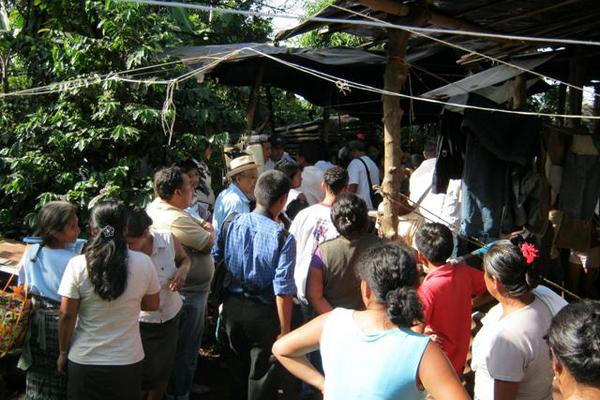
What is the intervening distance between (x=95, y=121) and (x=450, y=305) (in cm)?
362

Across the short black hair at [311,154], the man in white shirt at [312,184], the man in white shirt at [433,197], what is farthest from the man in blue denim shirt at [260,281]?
the short black hair at [311,154]

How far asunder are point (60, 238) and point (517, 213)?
9.76ft

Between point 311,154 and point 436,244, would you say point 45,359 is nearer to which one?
point 436,244

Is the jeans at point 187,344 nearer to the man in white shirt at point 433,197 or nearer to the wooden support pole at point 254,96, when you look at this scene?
the man in white shirt at point 433,197

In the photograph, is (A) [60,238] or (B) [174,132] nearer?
(A) [60,238]

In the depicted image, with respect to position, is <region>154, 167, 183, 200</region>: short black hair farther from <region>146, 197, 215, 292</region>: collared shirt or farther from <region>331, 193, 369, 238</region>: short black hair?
<region>331, 193, 369, 238</region>: short black hair

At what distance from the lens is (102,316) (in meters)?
2.77

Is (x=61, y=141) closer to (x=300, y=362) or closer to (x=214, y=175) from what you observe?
(x=214, y=175)

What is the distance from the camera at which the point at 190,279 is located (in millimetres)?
3781

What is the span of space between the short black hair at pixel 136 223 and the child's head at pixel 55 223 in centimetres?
32

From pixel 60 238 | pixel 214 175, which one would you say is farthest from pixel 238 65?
pixel 60 238

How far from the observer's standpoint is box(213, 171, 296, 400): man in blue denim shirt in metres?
3.27

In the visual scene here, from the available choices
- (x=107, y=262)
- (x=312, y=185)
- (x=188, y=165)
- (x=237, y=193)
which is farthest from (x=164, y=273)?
(x=312, y=185)

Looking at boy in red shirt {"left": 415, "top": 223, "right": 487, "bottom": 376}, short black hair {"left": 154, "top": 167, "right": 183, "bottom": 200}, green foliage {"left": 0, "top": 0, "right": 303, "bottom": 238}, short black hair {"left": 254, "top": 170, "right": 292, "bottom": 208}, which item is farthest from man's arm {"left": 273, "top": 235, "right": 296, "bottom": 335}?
green foliage {"left": 0, "top": 0, "right": 303, "bottom": 238}
